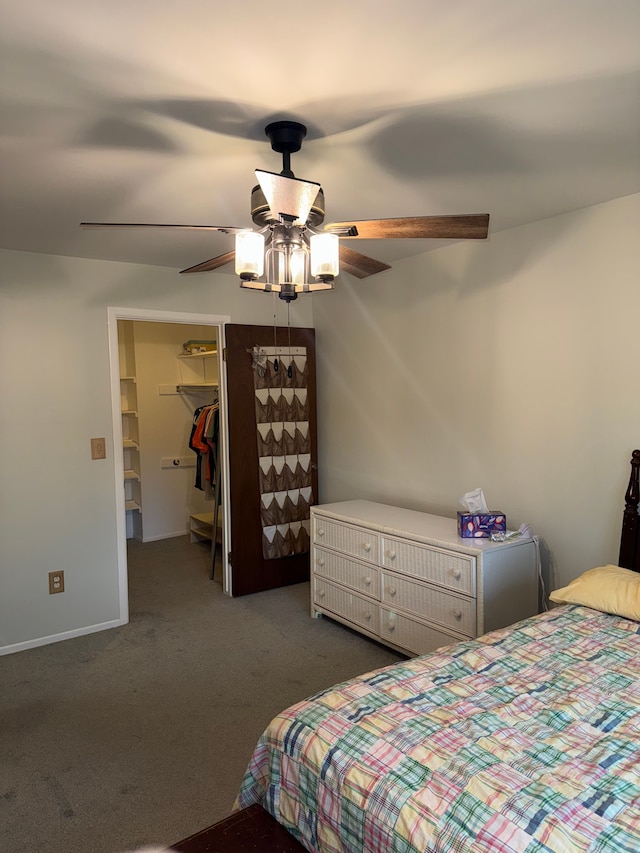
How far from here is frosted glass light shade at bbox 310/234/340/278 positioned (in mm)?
1910

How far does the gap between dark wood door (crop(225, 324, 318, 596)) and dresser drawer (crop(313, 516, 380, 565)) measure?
71cm

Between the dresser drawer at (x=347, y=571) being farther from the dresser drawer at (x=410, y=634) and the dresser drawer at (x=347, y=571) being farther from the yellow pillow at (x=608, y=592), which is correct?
the yellow pillow at (x=608, y=592)

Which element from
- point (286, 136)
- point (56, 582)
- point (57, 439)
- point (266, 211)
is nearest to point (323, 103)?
point (286, 136)

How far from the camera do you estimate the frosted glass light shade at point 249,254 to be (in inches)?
74.7

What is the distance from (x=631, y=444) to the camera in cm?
271

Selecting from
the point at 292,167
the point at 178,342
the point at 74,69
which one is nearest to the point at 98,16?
the point at 74,69

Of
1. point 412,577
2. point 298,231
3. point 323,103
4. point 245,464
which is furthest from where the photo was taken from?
point 245,464

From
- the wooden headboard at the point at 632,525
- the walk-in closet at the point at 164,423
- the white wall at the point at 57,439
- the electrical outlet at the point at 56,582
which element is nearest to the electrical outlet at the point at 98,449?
the white wall at the point at 57,439

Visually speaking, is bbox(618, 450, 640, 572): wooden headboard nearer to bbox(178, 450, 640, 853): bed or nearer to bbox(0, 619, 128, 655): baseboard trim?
bbox(178, 450, 640, 853): bed

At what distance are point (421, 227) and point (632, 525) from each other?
1.72m

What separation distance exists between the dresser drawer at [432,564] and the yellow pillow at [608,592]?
47 centimetres

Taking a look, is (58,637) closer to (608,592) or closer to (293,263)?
(293,263)

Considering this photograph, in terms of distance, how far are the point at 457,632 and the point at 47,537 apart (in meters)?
2.54

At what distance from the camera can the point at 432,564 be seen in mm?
2988
